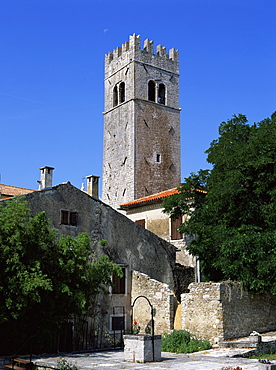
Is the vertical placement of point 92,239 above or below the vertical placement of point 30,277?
above

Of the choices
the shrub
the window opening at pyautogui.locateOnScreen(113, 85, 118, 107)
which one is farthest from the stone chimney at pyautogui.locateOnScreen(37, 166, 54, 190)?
the window opening at pyautogui.locateOnScreen(113, 85, 118, 107)

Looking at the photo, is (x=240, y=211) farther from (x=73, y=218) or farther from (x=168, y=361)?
(x=168, y=361)

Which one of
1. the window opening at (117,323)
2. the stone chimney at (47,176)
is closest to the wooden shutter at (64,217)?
the window opening at (117,323)

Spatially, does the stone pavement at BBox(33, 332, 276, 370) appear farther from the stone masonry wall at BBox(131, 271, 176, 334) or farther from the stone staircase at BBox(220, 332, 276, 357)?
the stone masonry wall at BBox(131, 271, 176, 334)

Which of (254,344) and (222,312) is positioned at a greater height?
(222,312)

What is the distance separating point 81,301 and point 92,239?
4896mm

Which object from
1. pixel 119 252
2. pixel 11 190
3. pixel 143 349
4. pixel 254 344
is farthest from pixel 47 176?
pixel 254 344

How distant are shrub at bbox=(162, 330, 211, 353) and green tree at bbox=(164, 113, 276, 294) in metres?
3.17

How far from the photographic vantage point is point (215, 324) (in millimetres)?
19047

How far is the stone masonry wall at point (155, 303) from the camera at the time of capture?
20.4 metres

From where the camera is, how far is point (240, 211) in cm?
2122

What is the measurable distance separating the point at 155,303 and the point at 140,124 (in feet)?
77.5

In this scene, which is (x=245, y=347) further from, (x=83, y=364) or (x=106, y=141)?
(x=106, y=141)

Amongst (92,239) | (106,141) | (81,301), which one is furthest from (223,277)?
(106,141)
